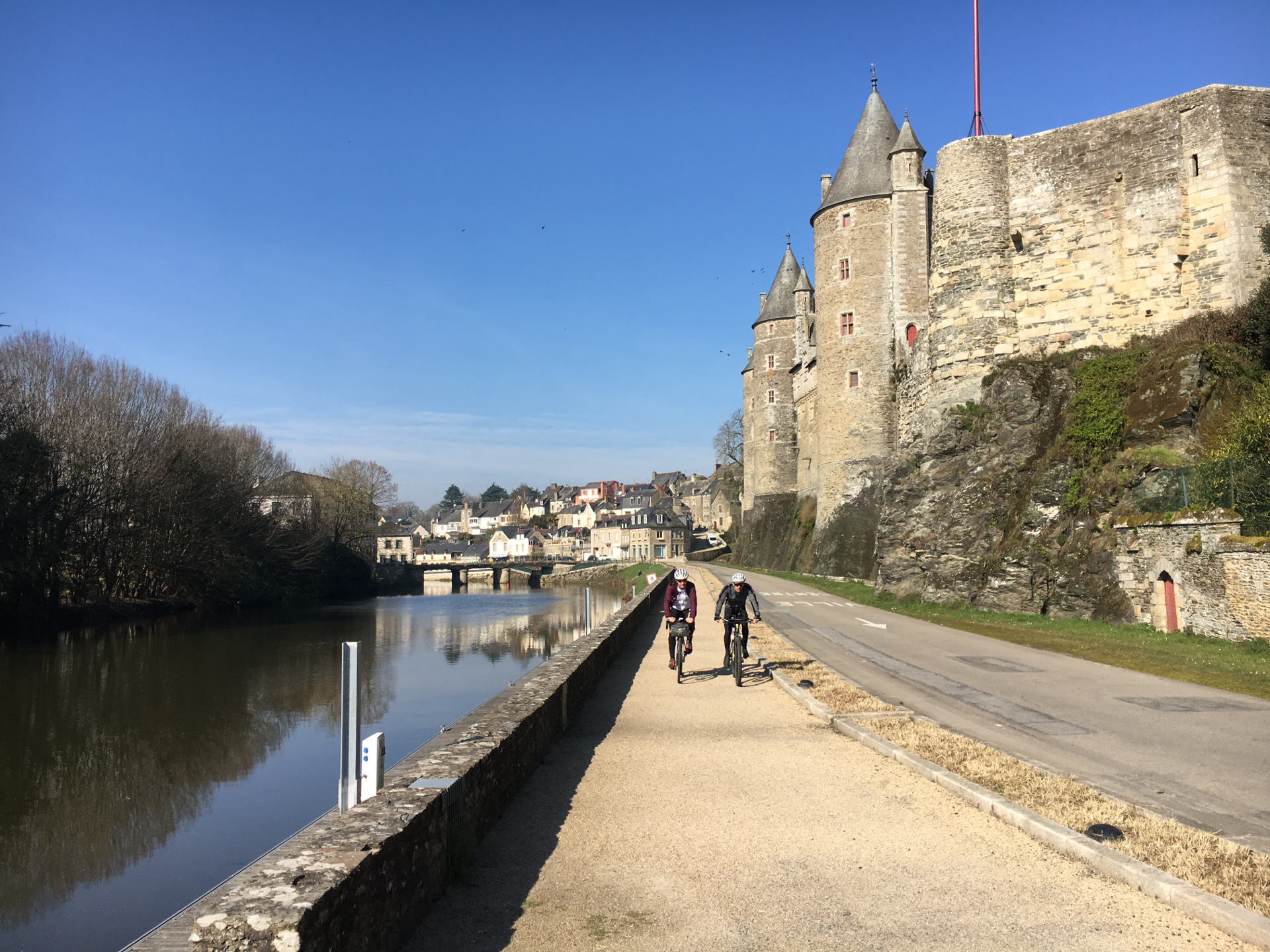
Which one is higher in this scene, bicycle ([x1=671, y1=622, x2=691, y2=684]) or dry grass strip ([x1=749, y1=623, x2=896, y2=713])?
bicycle ([x1=671, y1=622, x2=691, y2=684])

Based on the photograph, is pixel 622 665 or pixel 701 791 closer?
pixel 701 791

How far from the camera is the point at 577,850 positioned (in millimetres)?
4988

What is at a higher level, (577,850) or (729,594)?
(729,594)

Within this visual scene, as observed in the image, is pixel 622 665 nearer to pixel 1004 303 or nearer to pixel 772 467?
pixel 1004 303

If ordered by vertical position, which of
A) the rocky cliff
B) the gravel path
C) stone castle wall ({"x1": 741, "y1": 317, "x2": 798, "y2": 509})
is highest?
stone castle wall ({"x1": 741, "y1": 317, "x2": 798, "y2": 509})

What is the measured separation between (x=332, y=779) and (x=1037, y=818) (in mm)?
9547

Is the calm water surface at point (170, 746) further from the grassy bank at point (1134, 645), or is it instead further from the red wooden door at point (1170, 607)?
the red wooden door at point (1170, 607)

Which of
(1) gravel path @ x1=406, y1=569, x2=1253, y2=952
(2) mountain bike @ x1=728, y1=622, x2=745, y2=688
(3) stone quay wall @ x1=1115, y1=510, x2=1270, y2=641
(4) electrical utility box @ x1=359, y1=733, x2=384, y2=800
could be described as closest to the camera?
(1) gravel path @ x1=406, y1=569, x2=1253, y2=952

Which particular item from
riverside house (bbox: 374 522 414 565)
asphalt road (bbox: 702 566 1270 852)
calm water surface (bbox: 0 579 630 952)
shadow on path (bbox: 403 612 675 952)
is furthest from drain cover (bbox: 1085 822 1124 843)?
riverside house (bbox: 374 522 414 565)

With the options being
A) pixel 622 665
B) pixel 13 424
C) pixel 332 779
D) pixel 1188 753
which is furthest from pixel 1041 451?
pixel 13 424

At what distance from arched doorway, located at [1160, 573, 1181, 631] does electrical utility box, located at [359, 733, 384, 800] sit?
15.5m

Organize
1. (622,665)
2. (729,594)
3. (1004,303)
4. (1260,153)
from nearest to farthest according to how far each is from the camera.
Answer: (729,594) → (622,665) → (1260,153) → (1004,303)

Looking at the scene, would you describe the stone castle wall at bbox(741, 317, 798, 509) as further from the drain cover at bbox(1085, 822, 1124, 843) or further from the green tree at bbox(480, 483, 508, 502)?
the green tree at bbox(480, 483, 508, 502)

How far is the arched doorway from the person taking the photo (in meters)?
15.8
